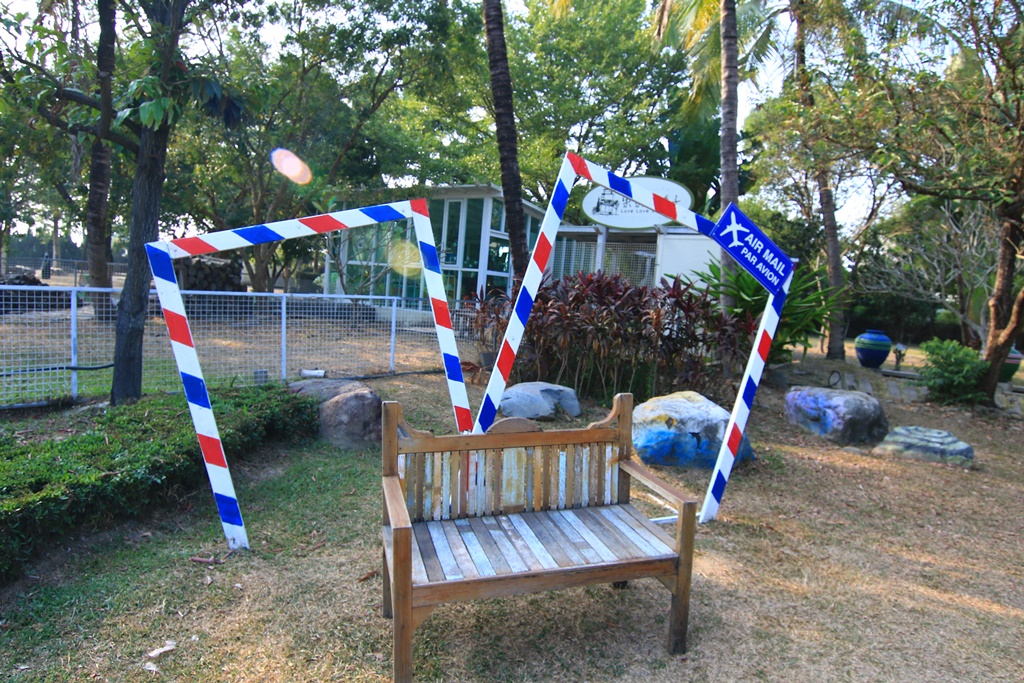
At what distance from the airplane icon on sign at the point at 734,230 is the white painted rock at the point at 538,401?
2.99 m

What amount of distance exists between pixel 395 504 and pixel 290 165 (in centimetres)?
1359

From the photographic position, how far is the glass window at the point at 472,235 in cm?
1436

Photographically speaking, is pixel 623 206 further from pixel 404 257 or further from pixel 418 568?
pixel 418 568

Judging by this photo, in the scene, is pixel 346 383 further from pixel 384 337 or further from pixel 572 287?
pixel 572 287

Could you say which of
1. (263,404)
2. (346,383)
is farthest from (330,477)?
(346,383)

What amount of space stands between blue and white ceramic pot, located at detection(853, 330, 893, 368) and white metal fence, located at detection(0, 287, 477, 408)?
8.82 meters

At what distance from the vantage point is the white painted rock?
251 inches

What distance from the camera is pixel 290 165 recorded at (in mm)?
14312

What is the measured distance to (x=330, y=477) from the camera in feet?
15.3

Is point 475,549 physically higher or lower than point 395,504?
lower

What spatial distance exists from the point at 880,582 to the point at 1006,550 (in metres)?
1.26

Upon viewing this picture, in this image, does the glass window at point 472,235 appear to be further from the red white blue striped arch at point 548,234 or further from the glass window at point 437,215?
the red white blue striped arch at point 548,234

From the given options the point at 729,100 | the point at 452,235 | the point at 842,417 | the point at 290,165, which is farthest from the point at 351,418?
the point at 290,165

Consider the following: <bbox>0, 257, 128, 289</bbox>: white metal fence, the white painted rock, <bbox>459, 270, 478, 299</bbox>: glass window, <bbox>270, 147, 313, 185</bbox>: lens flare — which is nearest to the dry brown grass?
the white painted rock
